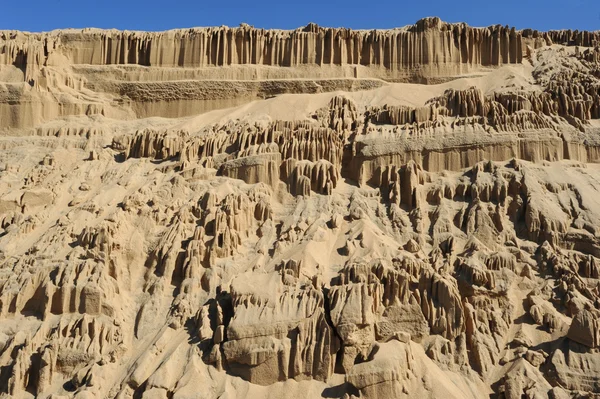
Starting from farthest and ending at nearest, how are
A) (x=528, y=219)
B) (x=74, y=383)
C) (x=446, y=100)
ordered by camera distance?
(x=446, y=100) < (x=528, y=219) < (x=74, y=383)

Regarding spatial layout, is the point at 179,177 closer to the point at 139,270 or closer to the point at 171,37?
the point at 139,270

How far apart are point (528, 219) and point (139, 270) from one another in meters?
13.6

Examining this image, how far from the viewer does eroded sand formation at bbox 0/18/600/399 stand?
20031mm

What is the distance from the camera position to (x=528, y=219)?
78.5ft

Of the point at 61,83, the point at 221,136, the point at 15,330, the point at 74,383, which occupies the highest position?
the point at 61,83

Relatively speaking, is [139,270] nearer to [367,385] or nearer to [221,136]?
[221,136]

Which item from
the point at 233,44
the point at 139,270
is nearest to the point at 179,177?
the point at 139,270

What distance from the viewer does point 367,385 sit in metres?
18.6

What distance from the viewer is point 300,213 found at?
25.6 m

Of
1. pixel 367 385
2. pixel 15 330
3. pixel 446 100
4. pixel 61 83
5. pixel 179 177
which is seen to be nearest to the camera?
pixel 367 385

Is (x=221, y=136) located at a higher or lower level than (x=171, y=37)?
lower

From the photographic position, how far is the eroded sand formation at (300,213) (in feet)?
65.7

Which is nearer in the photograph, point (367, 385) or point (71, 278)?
point (367, 385)

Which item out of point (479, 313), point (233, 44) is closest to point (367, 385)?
point (479, 313)
